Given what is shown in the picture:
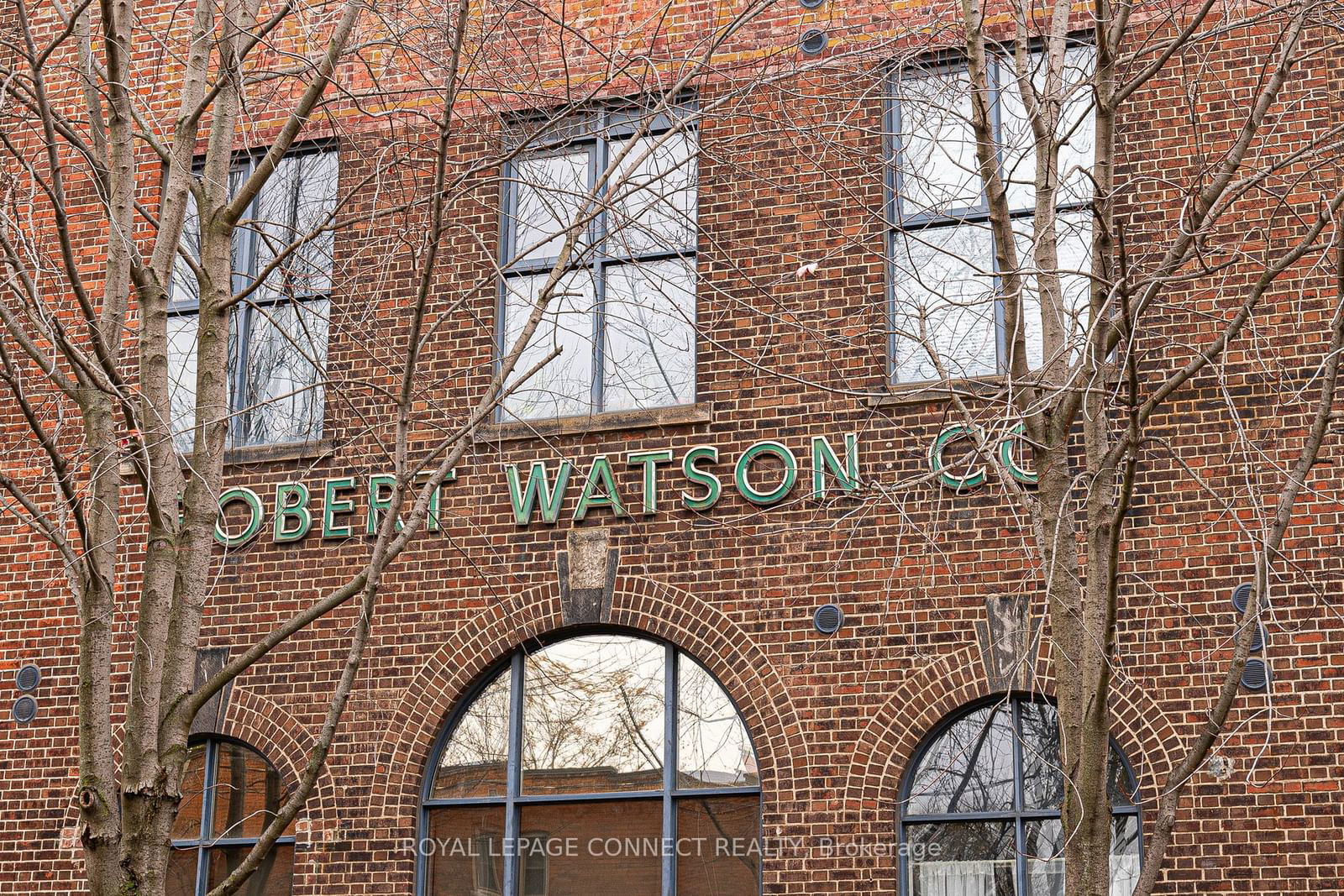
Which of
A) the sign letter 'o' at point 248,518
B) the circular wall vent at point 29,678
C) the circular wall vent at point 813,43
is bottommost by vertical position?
the circular wall vent at point 29,678

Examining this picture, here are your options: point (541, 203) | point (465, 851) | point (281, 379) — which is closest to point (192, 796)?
point (465, 851)

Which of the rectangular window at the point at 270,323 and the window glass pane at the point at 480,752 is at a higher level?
the rectangular window at the point at 270,323

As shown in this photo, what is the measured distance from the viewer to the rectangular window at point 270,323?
40.7ft

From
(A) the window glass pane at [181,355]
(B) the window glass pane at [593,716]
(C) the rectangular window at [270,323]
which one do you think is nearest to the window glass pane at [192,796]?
(C) the rectangular window at [270,323]

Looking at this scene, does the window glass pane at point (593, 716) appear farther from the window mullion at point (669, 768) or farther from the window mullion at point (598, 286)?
the window mullion at point (598, 286)

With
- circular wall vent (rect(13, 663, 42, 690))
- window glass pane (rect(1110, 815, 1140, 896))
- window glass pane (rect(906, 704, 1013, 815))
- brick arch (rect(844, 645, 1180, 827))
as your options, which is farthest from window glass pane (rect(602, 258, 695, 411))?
circular wall vent (rect(13, 663, 42, 690))

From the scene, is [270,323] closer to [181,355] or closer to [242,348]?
[242,348]

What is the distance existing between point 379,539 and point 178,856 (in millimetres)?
5739

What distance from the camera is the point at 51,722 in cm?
1209

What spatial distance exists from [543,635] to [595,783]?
3.64 feet

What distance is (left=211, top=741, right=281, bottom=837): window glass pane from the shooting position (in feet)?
37.7

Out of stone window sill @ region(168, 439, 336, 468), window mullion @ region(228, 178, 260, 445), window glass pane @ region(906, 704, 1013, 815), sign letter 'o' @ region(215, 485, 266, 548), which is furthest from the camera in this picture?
window mullion @ region(228, 178, 260, 445)

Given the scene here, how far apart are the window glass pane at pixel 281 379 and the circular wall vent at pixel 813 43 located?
4.10m

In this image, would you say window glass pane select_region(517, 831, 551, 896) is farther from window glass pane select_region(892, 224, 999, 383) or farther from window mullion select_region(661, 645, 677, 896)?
window glass pane select_region(892, 224, 999, 383)
